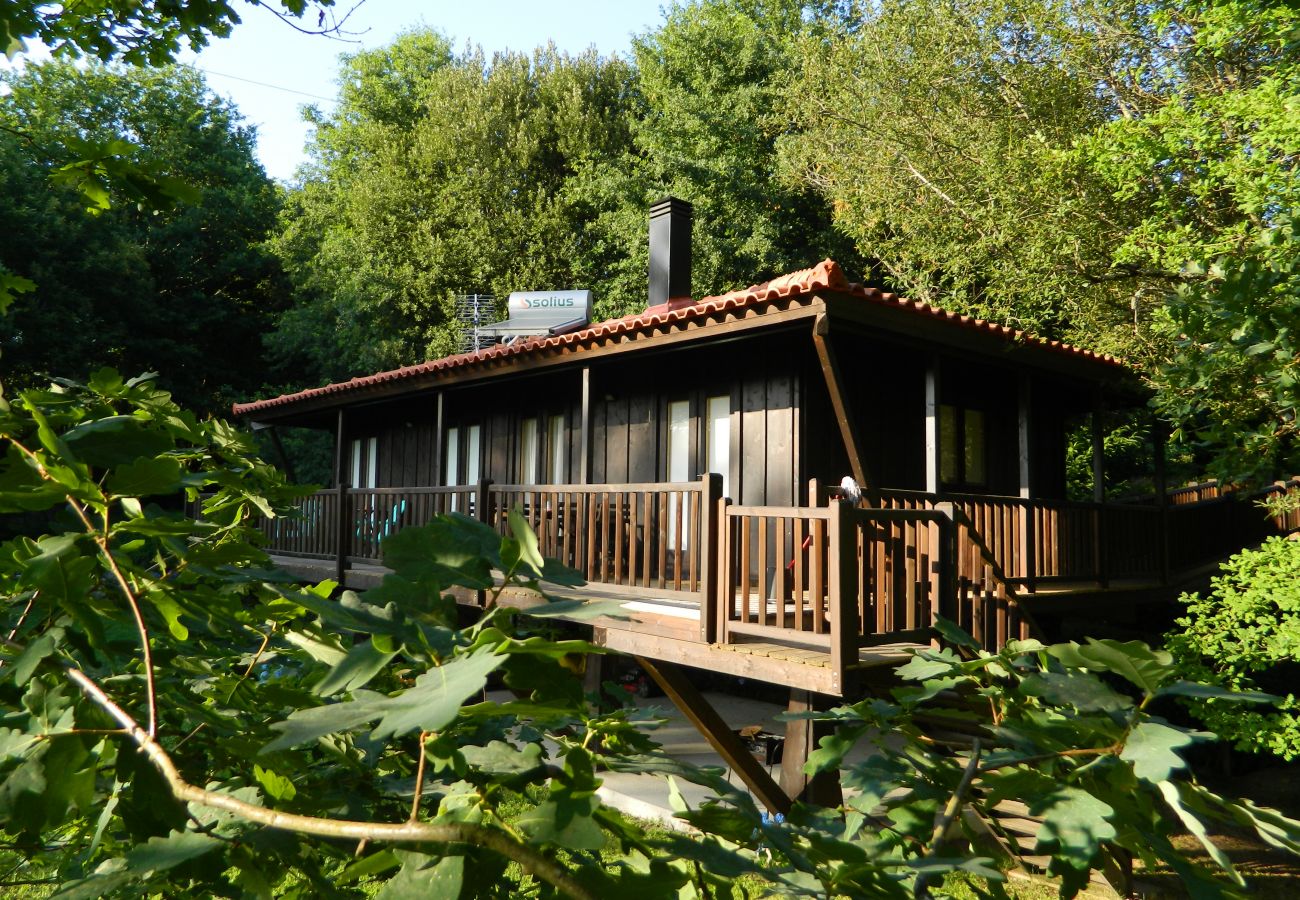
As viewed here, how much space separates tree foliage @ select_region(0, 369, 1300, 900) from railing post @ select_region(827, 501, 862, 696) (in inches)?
168

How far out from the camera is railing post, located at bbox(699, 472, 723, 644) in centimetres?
621

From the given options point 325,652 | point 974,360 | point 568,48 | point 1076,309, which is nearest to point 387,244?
point 568,48

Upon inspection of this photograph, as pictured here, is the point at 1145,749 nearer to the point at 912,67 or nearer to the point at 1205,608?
the point at 1205,608

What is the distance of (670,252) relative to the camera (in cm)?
1260

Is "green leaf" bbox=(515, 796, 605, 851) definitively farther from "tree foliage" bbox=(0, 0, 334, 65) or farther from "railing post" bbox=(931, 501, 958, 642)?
"railing post" bbox=(931, 501, 958, 642)

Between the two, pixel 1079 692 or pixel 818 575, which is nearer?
pixel 1079 692

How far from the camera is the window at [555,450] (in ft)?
38.2

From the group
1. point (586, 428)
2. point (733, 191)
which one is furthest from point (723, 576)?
point (733, 191)

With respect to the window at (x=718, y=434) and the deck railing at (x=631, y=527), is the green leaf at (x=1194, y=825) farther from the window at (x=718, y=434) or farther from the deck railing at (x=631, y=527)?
the window at (x=718, y=434)

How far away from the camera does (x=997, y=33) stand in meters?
17.1

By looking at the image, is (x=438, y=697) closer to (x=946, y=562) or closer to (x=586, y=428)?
(x=946, y=562)

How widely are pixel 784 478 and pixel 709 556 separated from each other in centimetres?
294

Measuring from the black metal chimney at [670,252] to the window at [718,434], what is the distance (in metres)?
3.12

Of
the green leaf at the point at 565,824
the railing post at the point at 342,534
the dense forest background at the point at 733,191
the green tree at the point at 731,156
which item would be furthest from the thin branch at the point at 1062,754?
the green tree at the point at 731,156
